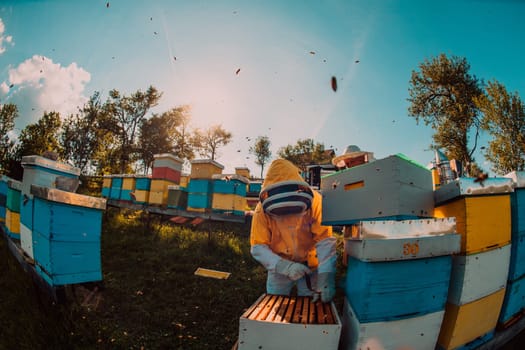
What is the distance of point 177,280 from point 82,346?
67.4 inches

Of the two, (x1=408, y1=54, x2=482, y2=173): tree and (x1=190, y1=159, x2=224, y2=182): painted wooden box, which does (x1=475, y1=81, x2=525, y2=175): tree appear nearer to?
(x1=408, y1=54, x2=482, y2=173): tree

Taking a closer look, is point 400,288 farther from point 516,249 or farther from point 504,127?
point 504,127

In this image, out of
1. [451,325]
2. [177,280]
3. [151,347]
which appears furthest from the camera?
[177,280]

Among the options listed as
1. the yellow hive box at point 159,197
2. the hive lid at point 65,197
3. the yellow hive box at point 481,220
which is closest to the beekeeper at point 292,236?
the yellow hive box at point 481,220

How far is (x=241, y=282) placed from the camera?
3844 mm

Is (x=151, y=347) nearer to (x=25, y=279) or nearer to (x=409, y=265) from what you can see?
(x=25, y=279)

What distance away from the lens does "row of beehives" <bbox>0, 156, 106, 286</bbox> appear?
2.37 meters

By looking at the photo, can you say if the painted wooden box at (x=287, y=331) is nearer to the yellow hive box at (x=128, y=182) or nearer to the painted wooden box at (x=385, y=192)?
the painted wooden box at (x=385, y=192)

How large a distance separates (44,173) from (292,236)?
10.6 feet

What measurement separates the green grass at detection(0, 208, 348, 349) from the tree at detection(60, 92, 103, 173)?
60.3 ft

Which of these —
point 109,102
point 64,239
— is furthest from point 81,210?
point 109,102

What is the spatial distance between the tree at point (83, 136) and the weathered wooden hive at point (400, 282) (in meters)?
22.6

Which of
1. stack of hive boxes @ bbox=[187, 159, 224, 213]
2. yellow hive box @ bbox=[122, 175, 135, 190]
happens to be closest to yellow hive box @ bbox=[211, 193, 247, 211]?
stack of hive boxes @ bbox=[187, 159, 224, 213]

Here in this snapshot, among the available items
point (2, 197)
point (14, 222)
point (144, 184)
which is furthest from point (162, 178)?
point (14, 222)
